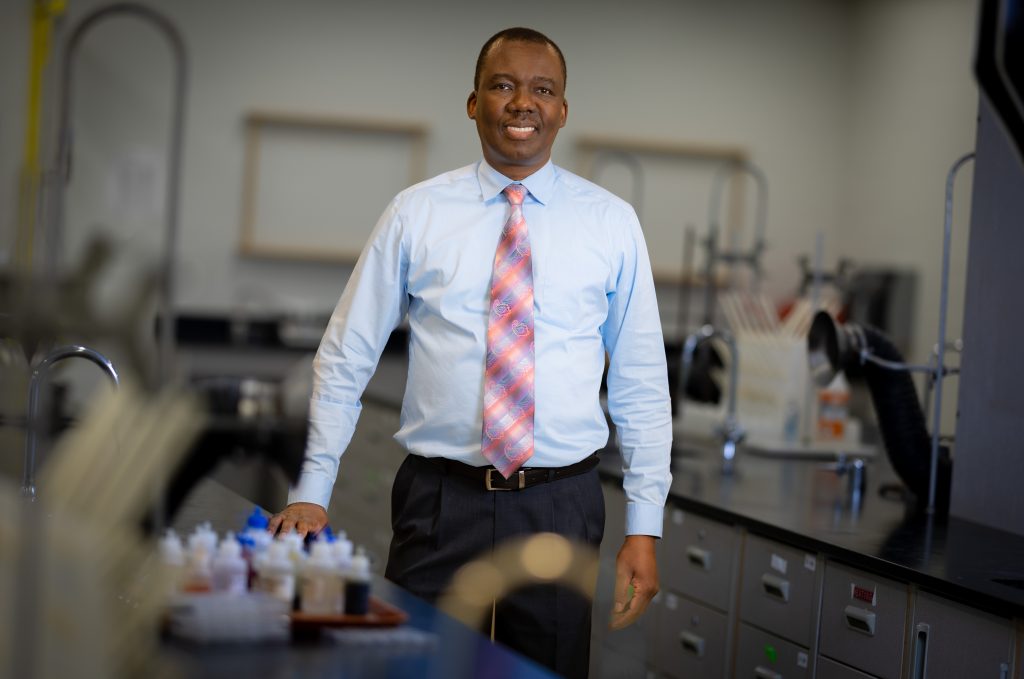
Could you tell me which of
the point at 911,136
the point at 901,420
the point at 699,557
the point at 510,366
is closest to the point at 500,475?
the point at 510,366

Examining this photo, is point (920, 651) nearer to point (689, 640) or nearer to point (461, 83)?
point (689, 640)

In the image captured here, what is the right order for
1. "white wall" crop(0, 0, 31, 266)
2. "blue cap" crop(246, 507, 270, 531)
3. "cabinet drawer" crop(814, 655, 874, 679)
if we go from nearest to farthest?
"white wall" crop(0, 0, 31, 266) < "blue cap" crop(246, 507, 270, 531) < "cabinet drawer" crop(814, 655, 874, 679)

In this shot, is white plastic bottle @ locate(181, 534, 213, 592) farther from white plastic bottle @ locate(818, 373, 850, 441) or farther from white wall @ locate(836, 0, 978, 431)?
white wall @ locate(836, 0, 978, 431)

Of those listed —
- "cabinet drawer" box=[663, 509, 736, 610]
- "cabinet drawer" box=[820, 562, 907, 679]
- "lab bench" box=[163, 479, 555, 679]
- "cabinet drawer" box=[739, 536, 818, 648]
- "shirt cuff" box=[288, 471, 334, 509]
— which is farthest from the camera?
"cabinet drawer" box=[663, 509, 736, 610]

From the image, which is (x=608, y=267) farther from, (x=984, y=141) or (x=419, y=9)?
(x=419, y=9)

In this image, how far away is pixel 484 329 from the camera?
6.53 ft

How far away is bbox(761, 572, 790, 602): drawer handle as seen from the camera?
8.00ft

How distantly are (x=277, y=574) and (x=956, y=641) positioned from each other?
114cm

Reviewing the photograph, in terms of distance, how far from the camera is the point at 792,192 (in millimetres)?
6723

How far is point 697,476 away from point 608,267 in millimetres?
1250

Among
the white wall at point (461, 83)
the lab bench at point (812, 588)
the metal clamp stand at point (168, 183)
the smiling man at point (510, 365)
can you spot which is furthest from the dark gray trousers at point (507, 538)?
the white wall at point (461, 83)

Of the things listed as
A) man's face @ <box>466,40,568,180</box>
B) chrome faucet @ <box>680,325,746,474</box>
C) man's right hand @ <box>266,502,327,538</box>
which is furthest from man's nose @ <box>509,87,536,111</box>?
chrome faucet @ <box>680,325,746,474</box>

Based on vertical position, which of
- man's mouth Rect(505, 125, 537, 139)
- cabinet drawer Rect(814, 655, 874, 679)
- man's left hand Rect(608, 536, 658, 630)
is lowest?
cabinet drawer Rect(814, 655, 874, 679)

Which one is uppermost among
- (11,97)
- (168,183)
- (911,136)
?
(911,136)
